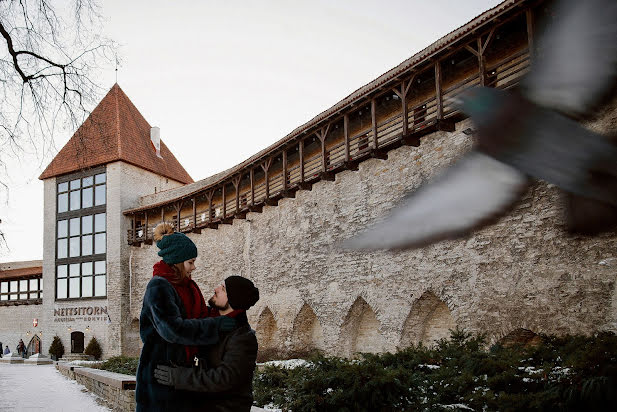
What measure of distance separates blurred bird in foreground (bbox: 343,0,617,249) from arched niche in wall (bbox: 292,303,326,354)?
17.7 ft

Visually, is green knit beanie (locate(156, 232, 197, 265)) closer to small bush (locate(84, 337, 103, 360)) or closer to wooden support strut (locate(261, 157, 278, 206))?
wooden support strut (locate(261, 157, 278, 206))

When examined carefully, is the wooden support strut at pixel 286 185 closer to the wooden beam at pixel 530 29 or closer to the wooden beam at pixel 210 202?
the wooden beam at pixel 210 202

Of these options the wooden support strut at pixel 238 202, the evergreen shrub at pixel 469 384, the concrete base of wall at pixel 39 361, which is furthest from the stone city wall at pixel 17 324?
the evergreen shrub at pixel 469 384

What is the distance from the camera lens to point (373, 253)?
13.5 metres

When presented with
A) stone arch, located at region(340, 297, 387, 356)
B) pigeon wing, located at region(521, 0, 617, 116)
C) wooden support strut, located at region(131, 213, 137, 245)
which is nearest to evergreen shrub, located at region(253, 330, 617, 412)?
pigeon wing, located at region(521, 0, 617, 116)

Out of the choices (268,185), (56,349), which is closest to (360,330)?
(268,185)

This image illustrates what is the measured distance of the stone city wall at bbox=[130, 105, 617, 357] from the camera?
29.8ft

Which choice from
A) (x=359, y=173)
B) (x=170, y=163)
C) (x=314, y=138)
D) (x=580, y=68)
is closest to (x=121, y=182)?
(x=170, y=163)

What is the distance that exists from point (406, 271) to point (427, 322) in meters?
1.28

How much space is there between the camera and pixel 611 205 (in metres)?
8.64

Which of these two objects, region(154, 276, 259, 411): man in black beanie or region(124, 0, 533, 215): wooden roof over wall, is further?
region(124, 0, 533, 215): wooden roof over wall

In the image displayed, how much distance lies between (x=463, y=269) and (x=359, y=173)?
165 inches

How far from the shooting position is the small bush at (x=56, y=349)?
89.0 feet

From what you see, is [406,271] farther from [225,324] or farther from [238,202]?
[225,324]
